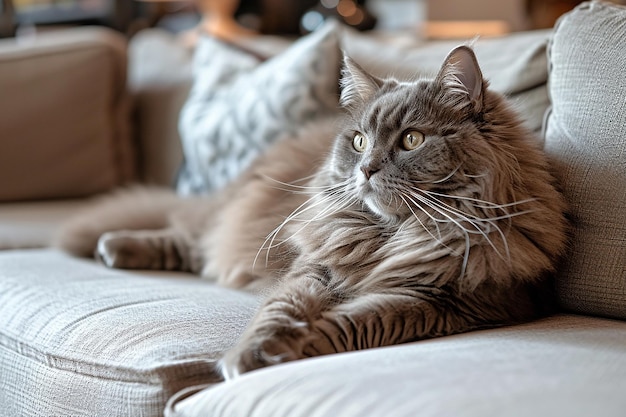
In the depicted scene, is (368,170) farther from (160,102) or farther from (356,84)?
(160,102)

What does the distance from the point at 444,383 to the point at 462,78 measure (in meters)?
0.56

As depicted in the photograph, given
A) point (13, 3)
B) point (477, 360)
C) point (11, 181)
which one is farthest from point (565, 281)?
point (13, 3)

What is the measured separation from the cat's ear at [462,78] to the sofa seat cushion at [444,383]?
0.40m

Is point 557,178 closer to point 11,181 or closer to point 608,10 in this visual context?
point 608,10

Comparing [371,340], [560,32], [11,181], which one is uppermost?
[560,32]

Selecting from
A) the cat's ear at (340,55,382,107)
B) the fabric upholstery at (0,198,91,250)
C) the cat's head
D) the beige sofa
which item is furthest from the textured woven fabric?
the fabric upholstery at (0,198,91,250)

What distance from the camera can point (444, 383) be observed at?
3.33 ft

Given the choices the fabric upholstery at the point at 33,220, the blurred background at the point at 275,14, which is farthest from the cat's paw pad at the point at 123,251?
the blurred background at the point at 275,14

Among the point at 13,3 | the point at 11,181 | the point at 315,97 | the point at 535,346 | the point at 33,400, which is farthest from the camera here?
the point at 13,3

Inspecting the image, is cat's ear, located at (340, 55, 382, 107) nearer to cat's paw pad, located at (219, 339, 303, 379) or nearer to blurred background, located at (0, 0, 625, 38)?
cat's paw pad, located at (219, 339, 303, 379)

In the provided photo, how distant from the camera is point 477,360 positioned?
1.09 meters

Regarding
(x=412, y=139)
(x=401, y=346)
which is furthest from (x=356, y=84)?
(x=401, y=346)

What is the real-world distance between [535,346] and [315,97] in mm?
1223

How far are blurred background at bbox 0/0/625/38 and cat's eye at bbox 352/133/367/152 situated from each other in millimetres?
2452
